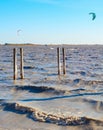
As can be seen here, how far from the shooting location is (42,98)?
15453 mm

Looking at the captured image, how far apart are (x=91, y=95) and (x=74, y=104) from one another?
2.36m

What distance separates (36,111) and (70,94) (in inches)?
178

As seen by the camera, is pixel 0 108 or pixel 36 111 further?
pixel 0 108

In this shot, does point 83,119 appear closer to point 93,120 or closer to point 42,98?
point 93,120

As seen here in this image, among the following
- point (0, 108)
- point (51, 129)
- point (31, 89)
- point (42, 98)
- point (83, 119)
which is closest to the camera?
point (51, 129)

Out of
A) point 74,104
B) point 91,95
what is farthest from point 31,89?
point 74,104

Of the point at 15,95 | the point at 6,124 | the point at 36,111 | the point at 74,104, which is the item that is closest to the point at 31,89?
the point at 15,95

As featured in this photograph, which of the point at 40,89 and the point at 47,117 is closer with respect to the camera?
the point at 47,117

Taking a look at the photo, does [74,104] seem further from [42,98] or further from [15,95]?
[15,95]

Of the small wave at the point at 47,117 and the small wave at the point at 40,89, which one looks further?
the small wave at the point at 40,89

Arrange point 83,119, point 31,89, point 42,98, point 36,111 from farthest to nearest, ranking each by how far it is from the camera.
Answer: point 31,89, point 42,98, point 36,111, point 83,119

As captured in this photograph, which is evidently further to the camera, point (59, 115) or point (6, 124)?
point (59, 115)

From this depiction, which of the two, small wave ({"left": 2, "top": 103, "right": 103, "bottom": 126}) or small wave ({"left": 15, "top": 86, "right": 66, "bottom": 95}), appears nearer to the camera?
small wave ({"left": 2, "top": 103, "right": 103, "bottom": 126})

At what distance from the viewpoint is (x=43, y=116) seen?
37.6 feet
